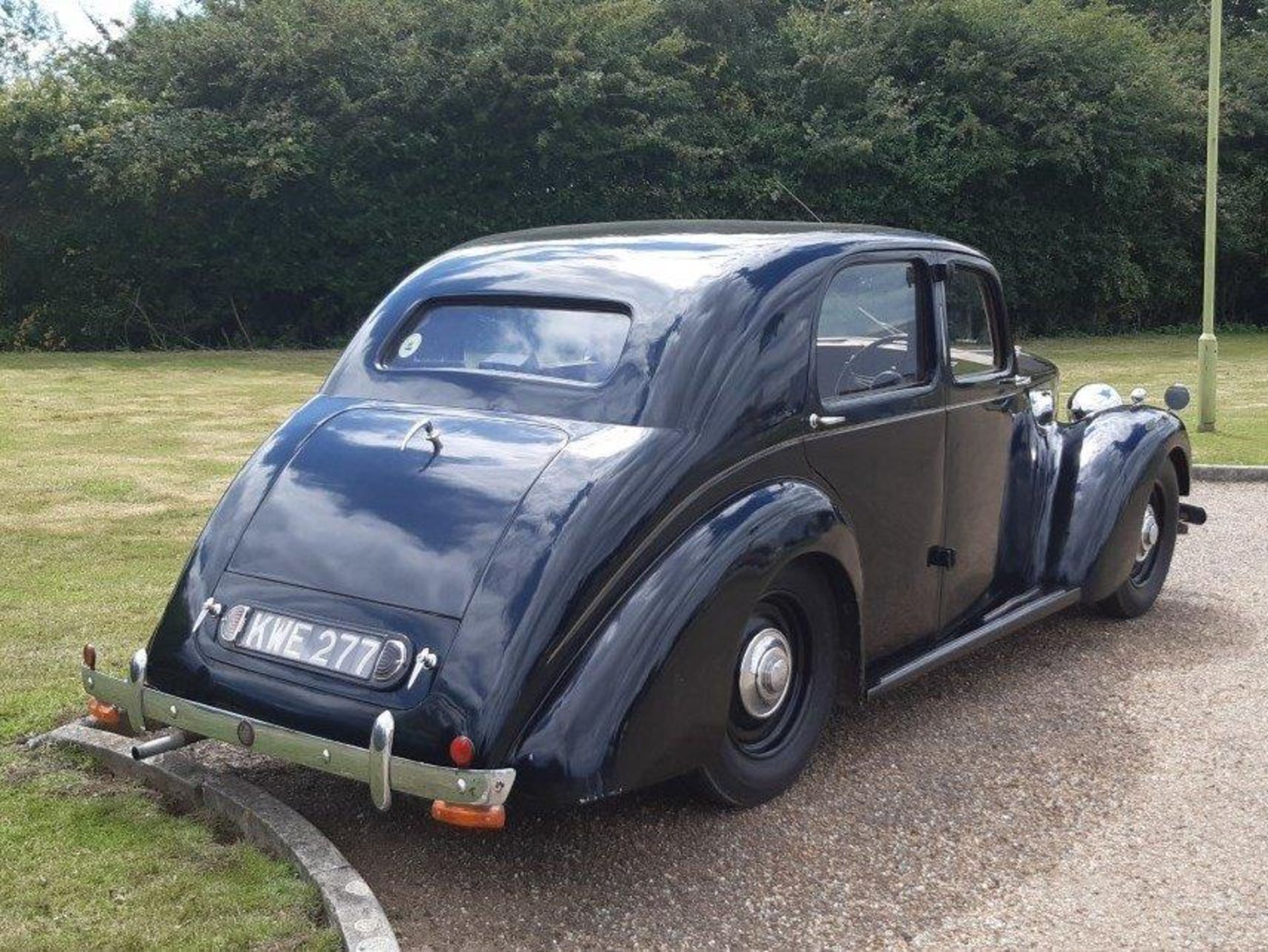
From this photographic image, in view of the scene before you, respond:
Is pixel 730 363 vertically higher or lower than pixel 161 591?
higher

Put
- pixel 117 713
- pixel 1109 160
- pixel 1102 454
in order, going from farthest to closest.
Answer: pixel 1109 160
pixel 1102 454
pixel 117 713

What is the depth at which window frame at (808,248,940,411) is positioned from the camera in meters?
4.45

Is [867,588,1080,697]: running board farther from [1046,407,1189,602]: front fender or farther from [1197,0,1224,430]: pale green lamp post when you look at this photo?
[1197,0,1224,430]: pale green lamp post

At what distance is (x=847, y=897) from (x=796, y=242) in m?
2.07

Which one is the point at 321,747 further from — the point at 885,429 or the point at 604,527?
the point at 885,429

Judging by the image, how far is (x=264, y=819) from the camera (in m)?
3.80

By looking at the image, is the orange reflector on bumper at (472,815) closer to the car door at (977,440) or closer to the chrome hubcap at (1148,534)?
the car door at (977,440)

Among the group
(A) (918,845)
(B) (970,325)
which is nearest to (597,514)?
(A) (918,845)

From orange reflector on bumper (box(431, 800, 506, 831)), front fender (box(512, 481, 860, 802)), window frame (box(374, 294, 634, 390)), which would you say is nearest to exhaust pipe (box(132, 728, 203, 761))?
orange reflector on bumper (box(431, 800, 506, 831))

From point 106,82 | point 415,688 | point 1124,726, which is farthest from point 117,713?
point 106,82

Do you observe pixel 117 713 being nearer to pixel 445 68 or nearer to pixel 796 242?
pixel 796 242

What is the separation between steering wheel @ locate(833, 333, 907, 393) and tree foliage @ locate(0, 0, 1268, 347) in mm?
15587

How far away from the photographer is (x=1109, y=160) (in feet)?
76.3

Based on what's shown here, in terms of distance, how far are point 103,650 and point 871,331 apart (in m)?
3.14
